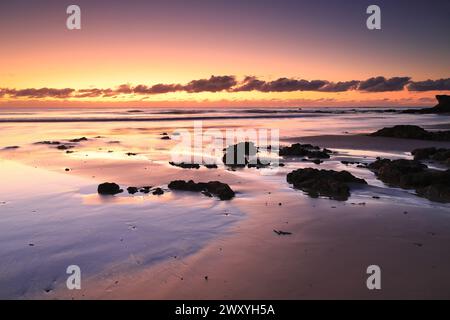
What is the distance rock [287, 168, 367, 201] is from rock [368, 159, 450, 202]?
1077 millimetres

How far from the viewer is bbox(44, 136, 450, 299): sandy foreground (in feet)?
16.8

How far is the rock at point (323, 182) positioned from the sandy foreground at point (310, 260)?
3.08 feet

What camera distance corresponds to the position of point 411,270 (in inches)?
225

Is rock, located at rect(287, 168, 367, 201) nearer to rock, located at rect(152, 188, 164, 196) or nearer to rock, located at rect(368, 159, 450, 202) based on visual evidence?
rock, located at rect(368, 159, 450, 202)

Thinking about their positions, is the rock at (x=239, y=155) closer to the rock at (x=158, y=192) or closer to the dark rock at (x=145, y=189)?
the dark rock at (x=145, y=189)

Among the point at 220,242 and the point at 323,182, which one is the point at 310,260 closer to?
the point at 220,242

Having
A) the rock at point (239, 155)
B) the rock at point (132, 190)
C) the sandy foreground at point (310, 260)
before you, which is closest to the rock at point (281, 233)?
the sandy foreground at point (310, 260)

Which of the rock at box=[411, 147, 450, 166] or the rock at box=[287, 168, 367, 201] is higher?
the rock at box=[411, 147, 450, 166]

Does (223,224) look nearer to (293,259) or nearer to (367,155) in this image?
(293,259)

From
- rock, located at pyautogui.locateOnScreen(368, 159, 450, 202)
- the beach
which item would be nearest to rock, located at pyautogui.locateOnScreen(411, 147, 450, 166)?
rock, located at pyautogui.locateOnScreen(368, 159, 450, 202)

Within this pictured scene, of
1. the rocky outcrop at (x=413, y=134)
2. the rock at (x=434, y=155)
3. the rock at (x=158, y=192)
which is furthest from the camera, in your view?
the rocky outcrop at (x=413, y=134)

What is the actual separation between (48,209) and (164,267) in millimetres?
4622

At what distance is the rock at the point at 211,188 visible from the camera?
10.2 meters

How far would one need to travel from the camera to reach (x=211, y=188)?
34.9 ft
